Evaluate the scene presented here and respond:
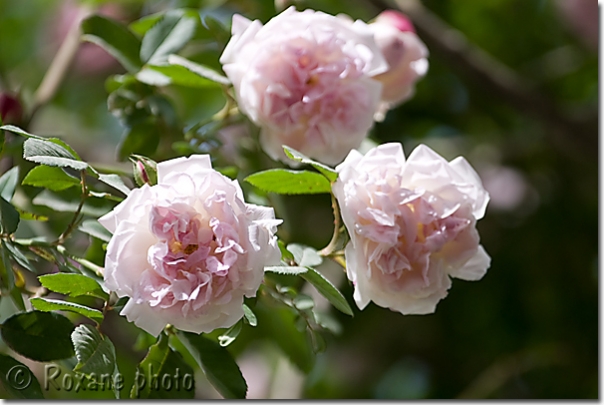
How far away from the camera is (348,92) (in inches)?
20.6

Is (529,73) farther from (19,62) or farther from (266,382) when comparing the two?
(19,62)

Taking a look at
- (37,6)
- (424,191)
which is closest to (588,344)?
(424,191)

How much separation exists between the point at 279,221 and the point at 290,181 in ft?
0.28

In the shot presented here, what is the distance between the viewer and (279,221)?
39 cm

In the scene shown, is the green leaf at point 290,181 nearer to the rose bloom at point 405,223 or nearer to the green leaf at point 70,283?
the rose bloom at point 405,223

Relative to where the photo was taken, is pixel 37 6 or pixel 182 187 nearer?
pixel 182 187

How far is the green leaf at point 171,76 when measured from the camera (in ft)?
1.87

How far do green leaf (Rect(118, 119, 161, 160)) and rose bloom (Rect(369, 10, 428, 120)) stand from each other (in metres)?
0.19

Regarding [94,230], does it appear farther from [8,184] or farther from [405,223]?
[405,223]

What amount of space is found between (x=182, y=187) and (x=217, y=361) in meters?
0.13

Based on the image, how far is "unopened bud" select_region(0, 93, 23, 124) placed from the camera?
0.67 metres

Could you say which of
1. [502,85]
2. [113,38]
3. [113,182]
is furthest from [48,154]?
[502,85]

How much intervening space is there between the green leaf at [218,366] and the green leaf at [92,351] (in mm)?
65

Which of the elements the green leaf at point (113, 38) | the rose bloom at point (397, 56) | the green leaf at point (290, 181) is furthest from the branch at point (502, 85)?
the green leaf at point (290, 181)
